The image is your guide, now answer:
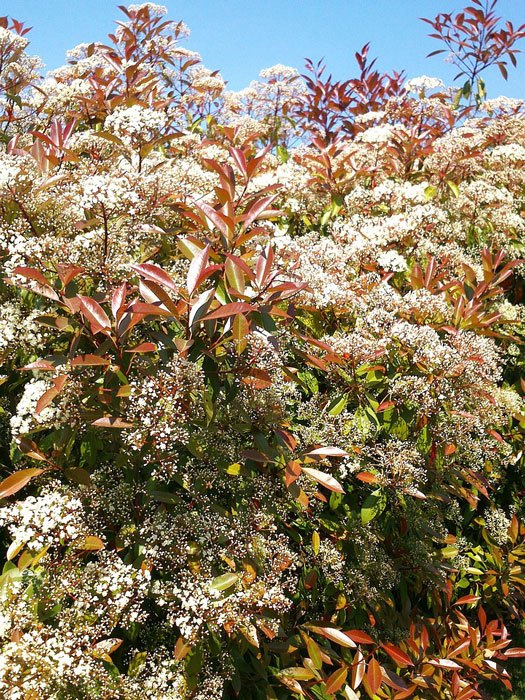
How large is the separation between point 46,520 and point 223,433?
63 centimetres

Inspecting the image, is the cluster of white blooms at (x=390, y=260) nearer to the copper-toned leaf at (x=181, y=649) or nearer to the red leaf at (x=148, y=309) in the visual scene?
the red leaf at (x=148, y=309)

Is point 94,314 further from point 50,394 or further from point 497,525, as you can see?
point 497,525

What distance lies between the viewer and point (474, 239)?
402 centimetres

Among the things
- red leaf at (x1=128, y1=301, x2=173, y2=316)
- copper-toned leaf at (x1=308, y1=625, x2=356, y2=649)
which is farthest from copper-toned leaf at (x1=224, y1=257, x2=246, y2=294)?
copper-toned leaf at (x1=308, y1=625, x2=356, y2=649)

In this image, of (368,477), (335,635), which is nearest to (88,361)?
(368,477)

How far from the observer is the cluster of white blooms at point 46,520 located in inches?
70.4

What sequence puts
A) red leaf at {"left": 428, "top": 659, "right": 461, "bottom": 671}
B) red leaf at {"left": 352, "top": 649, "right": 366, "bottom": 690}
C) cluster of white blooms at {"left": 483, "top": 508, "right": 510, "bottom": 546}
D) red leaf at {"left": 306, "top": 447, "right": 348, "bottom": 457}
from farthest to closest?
cluster of white blooms at {"left": 483, "top": 508, "right": 510, "bottom": 546}, red leaf at {"left": 428, "top": 659, "right": 461, "bottom": 671}, red leaf at {"left": 352, "top": 649, "right": 366, "bottom": 690}, red leaf at {"left": 306, "top": 447, "right": 348, "bottom": 457}

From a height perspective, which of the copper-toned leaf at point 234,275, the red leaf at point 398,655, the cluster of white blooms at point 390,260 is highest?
the cluster of white blooms at point 390,260

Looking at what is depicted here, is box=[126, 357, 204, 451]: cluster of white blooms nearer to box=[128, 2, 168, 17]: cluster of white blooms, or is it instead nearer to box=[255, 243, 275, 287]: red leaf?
box=[255, 243, 275, 287]: red leaf

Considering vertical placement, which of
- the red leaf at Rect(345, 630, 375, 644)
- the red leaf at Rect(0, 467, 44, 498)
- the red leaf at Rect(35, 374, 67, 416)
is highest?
the red leaf at Rect(35, 374, 67, 416)

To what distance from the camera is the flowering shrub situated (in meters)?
1.85

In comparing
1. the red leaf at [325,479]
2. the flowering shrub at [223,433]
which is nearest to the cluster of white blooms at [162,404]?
the flowering shrub at [223,433]

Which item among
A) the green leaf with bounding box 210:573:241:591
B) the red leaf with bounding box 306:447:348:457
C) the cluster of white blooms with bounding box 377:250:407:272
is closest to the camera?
the green leaf with bounding box 210:573:241:591

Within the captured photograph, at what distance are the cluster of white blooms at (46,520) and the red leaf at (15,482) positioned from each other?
0.22 ft
